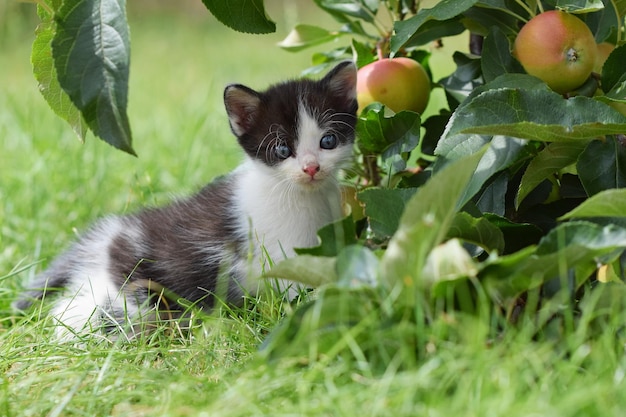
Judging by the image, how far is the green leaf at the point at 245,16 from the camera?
1766mm

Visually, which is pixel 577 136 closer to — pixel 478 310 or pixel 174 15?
pixel 478 310

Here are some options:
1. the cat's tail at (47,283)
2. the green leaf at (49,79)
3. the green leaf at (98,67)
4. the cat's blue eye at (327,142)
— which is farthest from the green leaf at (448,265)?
the cat's tail at (47,283)

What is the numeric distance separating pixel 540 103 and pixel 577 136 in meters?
0.09

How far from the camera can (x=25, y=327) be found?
2041 mm

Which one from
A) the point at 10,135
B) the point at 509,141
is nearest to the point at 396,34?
the point at 509,141

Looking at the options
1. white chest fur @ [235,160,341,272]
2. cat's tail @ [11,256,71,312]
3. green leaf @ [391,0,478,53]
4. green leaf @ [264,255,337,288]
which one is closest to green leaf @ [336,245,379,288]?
green leaf @ [264,255,337,288]

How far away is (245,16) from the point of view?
1.79 meters

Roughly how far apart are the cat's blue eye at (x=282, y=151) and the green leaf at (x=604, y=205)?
95 cm

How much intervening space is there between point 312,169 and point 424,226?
86 centimetres

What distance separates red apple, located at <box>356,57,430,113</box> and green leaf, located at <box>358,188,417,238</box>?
0.46 meters

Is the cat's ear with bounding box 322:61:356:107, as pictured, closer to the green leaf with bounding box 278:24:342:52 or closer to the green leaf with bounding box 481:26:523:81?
the green leaf with bounding box 278:24:342:52

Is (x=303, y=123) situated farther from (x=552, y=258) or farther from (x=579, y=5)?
(x=552, y=258)

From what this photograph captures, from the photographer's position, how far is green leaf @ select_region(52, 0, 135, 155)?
5.01ft

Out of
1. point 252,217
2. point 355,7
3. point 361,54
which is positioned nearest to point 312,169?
point 252,217
